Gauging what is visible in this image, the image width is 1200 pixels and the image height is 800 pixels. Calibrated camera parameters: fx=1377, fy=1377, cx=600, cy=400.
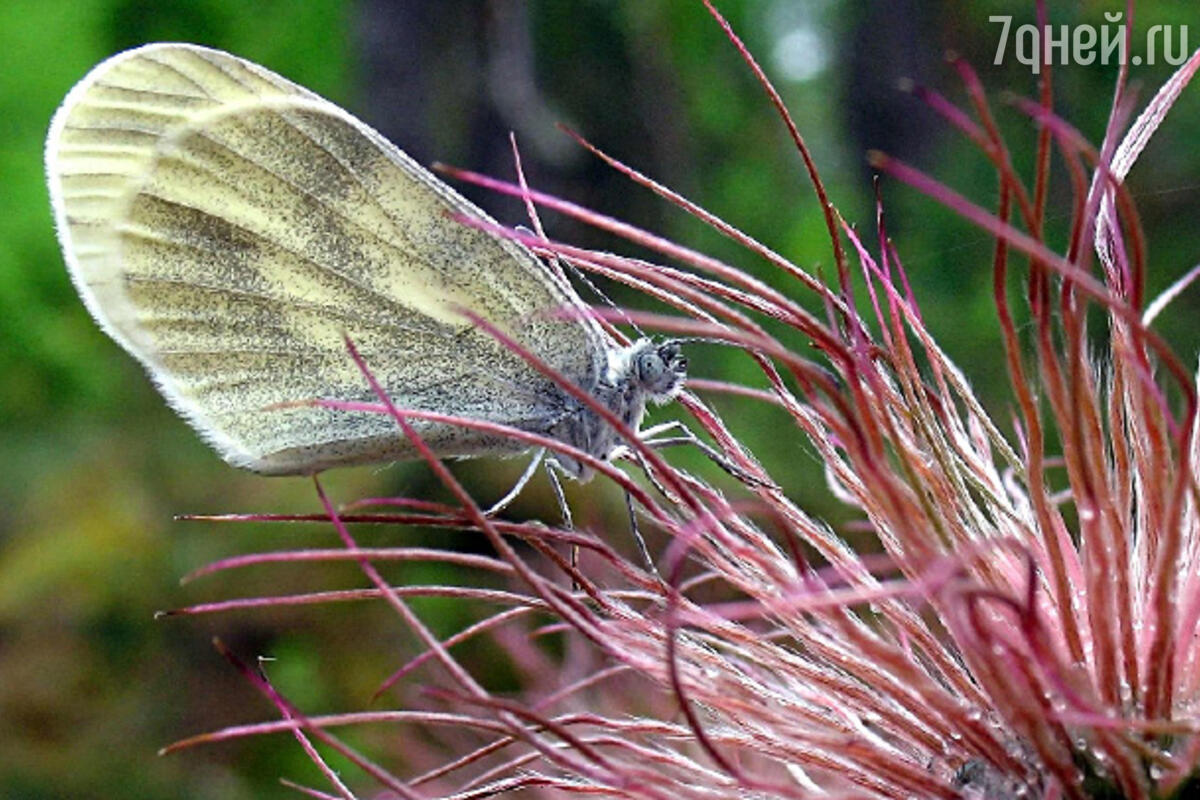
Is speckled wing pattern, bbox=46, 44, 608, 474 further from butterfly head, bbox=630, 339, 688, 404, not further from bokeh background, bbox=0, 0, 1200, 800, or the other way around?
bokeh background, bbox=0, 0, 1200, 800

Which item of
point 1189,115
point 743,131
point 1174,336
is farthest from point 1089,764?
point 743,131

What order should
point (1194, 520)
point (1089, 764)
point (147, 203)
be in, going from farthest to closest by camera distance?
point (147, 203), point (1194, 520), point (1089, 764)

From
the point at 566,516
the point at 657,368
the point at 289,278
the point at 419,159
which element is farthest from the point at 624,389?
the point at 419,159

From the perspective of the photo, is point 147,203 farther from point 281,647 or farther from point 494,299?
point 281,647

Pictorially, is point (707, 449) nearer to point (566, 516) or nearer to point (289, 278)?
point (566, 516)

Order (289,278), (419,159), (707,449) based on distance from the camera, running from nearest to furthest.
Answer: (707,449) < (289,278) < (419,159)
